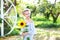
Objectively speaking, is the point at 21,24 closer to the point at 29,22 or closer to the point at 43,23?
the point at 29,22

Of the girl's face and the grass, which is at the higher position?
the girl's face

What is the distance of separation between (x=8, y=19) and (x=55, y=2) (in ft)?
1.39

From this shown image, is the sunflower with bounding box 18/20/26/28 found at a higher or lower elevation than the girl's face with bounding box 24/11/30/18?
lower

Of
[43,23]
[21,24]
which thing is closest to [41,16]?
[43,23]

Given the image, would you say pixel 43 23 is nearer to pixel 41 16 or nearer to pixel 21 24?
pixel 41 16

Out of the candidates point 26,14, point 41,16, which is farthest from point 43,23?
point 26,14

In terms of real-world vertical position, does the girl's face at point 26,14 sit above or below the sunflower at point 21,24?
above

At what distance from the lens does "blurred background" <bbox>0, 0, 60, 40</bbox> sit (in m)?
1.44

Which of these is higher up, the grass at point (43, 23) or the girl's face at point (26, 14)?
the girl's face at point (26, 14)

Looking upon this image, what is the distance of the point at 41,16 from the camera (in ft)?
4.74

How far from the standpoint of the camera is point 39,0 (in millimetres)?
1440

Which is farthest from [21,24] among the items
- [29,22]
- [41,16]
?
[41,16]

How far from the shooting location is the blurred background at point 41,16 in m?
1.44

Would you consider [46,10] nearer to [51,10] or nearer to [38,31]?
[51,10]
